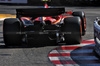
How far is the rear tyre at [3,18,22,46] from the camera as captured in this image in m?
7.70

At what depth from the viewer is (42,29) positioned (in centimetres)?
817

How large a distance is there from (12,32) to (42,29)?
0.93m

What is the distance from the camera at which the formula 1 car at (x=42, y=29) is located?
25.5 feet

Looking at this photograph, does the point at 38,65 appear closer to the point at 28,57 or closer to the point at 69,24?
the point at 28,57

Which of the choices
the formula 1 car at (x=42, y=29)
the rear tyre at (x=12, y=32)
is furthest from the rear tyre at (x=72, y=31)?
the rear tyre at (x=12, y=32)

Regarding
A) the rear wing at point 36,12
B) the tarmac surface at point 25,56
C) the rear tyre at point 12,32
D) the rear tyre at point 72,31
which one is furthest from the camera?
the rear wing at point 36,12

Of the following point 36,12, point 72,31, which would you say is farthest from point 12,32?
point 72,31

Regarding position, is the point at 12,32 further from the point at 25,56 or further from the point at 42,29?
the point at 25,56

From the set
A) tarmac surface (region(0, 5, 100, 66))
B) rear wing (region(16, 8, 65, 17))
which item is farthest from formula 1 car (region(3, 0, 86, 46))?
tarmac surface (region(0, 5, 100, 66))

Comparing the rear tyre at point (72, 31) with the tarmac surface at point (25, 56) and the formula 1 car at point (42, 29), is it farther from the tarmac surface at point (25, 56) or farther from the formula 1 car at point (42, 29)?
the tarmac surface at point (25, 56)

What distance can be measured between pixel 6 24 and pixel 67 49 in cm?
182

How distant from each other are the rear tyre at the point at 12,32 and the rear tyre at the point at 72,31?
50.7 inches

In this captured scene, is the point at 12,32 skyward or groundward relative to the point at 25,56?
skyward

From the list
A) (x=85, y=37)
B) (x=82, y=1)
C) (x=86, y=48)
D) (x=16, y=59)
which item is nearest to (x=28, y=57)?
(x=16, y=59)
